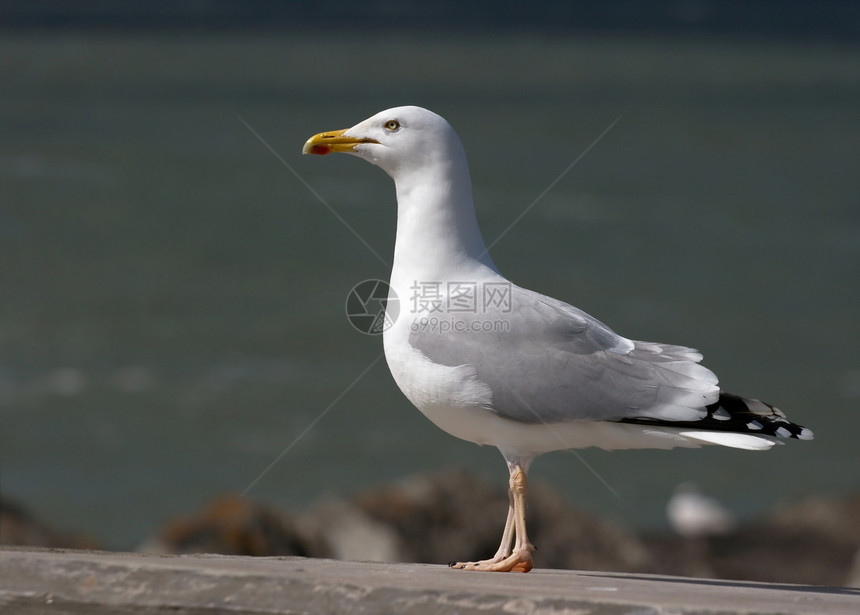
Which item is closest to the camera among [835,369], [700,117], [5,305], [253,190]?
[835,369]

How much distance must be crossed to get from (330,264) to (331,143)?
15.1m

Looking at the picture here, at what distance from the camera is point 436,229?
4770 mm

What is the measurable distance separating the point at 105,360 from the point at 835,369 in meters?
9.24

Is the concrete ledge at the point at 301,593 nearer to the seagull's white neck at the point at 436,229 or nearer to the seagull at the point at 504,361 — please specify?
the seagull at the point at 504,361

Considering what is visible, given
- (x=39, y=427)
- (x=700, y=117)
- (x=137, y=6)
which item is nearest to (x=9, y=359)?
(x=39, y=427)

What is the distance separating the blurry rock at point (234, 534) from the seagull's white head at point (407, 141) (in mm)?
3150

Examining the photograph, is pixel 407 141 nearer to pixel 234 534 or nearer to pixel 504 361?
pixel 504 361

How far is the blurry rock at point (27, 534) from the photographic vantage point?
8211mm

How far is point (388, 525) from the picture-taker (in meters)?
7.50

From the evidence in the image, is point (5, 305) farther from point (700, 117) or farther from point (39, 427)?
point (700, 117)

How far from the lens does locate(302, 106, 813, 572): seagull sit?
4.36 m

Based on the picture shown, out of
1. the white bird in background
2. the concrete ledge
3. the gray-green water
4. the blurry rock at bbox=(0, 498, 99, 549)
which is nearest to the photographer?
the concrete ledge

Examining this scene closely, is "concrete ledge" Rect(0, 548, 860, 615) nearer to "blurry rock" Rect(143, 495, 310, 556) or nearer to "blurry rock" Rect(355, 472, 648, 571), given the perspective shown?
"blurry rock" Rect(143, 495, 310, 556)

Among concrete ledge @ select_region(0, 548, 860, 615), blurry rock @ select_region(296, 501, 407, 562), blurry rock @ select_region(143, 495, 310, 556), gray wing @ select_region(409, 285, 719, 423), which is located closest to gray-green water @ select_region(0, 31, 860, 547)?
blurry rock @ select_region(143, 495, 310, 556)
